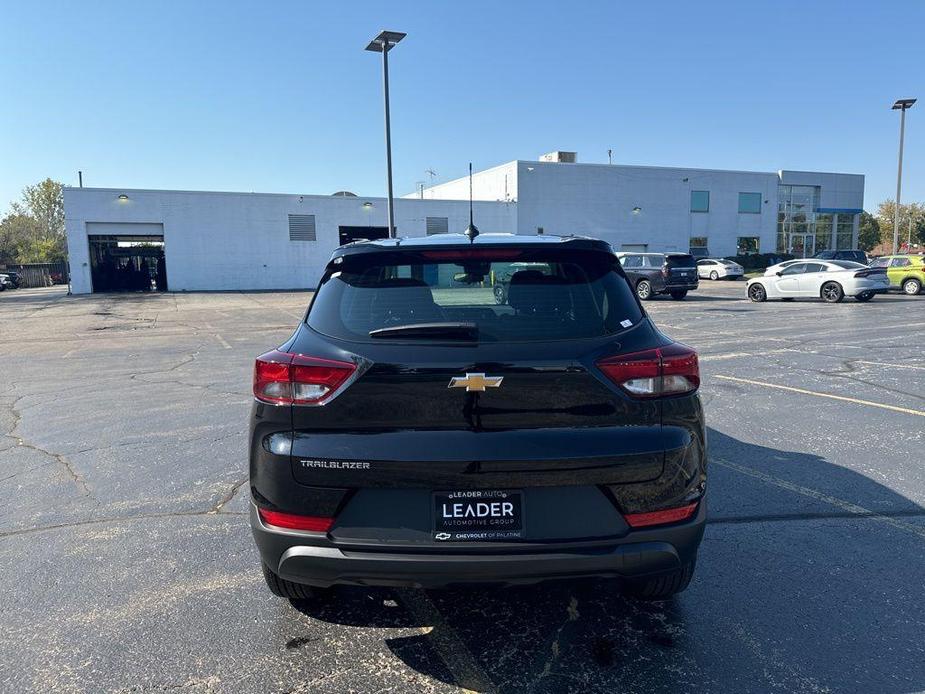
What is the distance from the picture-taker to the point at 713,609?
10.0ft

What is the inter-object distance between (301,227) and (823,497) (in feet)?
119

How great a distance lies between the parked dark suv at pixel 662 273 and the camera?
24.4 m

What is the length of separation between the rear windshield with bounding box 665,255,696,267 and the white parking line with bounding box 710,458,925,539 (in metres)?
20.7

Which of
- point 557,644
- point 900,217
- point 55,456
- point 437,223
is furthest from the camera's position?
point 900,217

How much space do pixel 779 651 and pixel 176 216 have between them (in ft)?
124

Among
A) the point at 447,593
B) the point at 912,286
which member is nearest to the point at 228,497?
the point at 447,593

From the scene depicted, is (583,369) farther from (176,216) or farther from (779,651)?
(176,216)

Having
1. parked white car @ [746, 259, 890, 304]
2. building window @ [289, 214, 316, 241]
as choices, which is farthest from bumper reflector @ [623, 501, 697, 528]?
building window @ [289, 214, 316, 241]

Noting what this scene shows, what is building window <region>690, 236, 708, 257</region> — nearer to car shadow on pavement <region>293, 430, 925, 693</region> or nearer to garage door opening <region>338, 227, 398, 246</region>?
garage door opening <region>338, 227, 398, 246</region>

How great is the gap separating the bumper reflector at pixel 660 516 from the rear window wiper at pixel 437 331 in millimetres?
941

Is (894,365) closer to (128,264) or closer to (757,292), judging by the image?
(757,292)

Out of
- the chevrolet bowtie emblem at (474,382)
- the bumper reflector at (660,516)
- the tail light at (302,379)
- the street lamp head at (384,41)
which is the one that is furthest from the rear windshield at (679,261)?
the tail light at (302,379)

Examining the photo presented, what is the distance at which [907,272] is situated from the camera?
25.3 meters

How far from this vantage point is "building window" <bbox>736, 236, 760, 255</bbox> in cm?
5016
